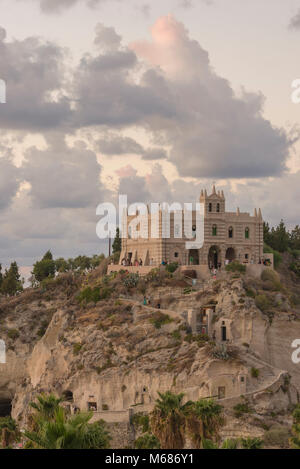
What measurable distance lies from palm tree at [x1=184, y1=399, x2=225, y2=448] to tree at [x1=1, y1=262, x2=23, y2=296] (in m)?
79.9

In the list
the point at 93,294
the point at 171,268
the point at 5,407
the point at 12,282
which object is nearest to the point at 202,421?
the point at 171,268

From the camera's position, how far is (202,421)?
141 ft

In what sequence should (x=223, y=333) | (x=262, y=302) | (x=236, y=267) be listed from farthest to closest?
(x=236, y=267) < (x=262, y=302) < (x=223, y=333)

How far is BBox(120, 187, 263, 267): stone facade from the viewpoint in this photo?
308ft

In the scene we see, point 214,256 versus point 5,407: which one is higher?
point 214,256

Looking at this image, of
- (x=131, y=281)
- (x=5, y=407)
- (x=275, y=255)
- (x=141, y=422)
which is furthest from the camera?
(x=5, y=407)

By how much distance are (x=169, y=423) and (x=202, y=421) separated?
90.0 inches

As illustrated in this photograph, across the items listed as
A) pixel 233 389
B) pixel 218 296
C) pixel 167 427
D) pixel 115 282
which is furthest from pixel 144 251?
pixel 167 427

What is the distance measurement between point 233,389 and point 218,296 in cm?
1582

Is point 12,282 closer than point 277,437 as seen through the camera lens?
No

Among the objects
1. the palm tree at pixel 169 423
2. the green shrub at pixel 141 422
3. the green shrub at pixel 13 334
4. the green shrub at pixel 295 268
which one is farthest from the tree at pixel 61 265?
the palm tree at pixel 169 423

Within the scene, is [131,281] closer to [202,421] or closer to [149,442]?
[149,442]

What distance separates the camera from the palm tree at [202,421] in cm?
4244
